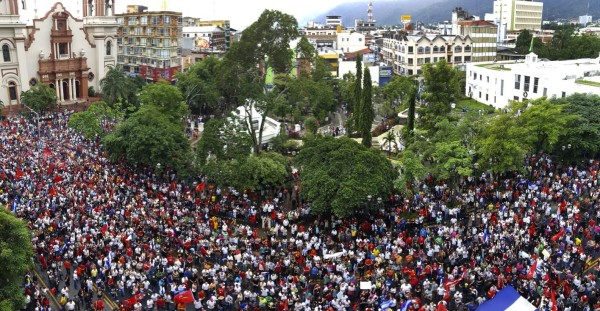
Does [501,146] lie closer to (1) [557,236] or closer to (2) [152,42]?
(1) [557,236]

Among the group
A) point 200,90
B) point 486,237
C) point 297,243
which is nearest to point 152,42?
point 200,90

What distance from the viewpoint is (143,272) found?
26281mm

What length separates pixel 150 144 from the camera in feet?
132

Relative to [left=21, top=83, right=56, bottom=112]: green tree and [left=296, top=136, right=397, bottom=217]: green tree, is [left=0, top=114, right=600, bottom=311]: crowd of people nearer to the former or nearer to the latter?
[left=296, top=136, right=397, bottom=217]: green tree

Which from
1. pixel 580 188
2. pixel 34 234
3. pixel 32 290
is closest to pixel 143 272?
pixel 32 290

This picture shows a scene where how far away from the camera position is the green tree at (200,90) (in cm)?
6453

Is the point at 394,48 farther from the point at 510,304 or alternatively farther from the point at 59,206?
the point at 510,304

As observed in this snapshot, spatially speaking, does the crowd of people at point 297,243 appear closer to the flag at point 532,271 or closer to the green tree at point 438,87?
the flag at point 532,271

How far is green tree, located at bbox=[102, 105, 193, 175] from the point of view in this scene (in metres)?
40.2

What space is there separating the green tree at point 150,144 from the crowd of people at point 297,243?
136 cm

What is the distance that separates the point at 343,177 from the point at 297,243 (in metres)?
5.44

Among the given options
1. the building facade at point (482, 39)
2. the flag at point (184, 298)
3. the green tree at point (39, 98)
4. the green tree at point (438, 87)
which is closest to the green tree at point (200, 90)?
the green tree at point (39, 98)

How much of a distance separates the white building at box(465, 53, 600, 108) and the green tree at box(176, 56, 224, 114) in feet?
102

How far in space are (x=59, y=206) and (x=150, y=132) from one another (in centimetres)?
932
